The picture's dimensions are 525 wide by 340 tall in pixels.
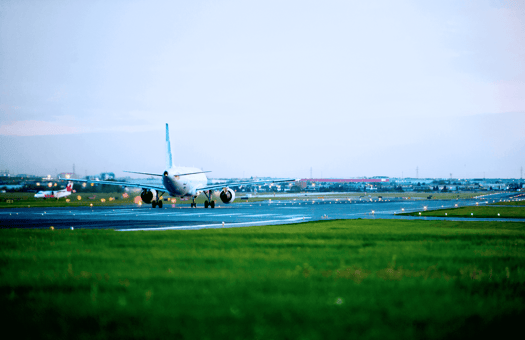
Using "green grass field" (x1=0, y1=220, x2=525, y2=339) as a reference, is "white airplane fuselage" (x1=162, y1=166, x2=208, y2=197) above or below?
above

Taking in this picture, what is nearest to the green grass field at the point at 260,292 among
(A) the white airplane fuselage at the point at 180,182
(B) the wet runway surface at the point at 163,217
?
(B) the wet runway surface at the point at 163,217

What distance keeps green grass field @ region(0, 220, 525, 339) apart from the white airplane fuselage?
3767 cm

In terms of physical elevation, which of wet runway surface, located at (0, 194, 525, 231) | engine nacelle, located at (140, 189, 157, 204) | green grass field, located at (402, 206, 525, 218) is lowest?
green grass field, located at (402, 206, 525, 218)

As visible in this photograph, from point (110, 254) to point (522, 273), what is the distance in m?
11.8

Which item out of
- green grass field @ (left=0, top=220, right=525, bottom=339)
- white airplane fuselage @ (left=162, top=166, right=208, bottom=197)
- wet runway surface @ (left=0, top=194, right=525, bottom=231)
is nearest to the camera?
green grass field @ (left=0, top=220, right=525, bottom=339)

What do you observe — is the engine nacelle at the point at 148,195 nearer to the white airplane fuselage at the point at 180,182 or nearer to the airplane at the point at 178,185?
the airplane at the point at 178,185

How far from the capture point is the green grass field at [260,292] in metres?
7.06

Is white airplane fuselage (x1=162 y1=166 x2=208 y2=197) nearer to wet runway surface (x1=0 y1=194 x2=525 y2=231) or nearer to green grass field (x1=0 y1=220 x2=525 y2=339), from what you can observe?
wet runway surface (x1=0 y1=194 x2=525 y2=231)

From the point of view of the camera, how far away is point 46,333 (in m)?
6.72

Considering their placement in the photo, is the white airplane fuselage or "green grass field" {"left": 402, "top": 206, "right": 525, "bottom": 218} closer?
"green grass field" {"left": 402, "top": 206, "right": 525, "bottom": 218}

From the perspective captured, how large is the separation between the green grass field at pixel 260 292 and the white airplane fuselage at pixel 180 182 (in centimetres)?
3767

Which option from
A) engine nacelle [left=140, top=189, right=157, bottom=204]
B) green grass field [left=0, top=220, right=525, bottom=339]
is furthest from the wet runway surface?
green grass field [left=0, top=220, right=525, bottom=339]

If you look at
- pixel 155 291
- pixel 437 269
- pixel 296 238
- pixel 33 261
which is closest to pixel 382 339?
pixel 155 291

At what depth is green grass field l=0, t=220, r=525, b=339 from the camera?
706 centimetres
